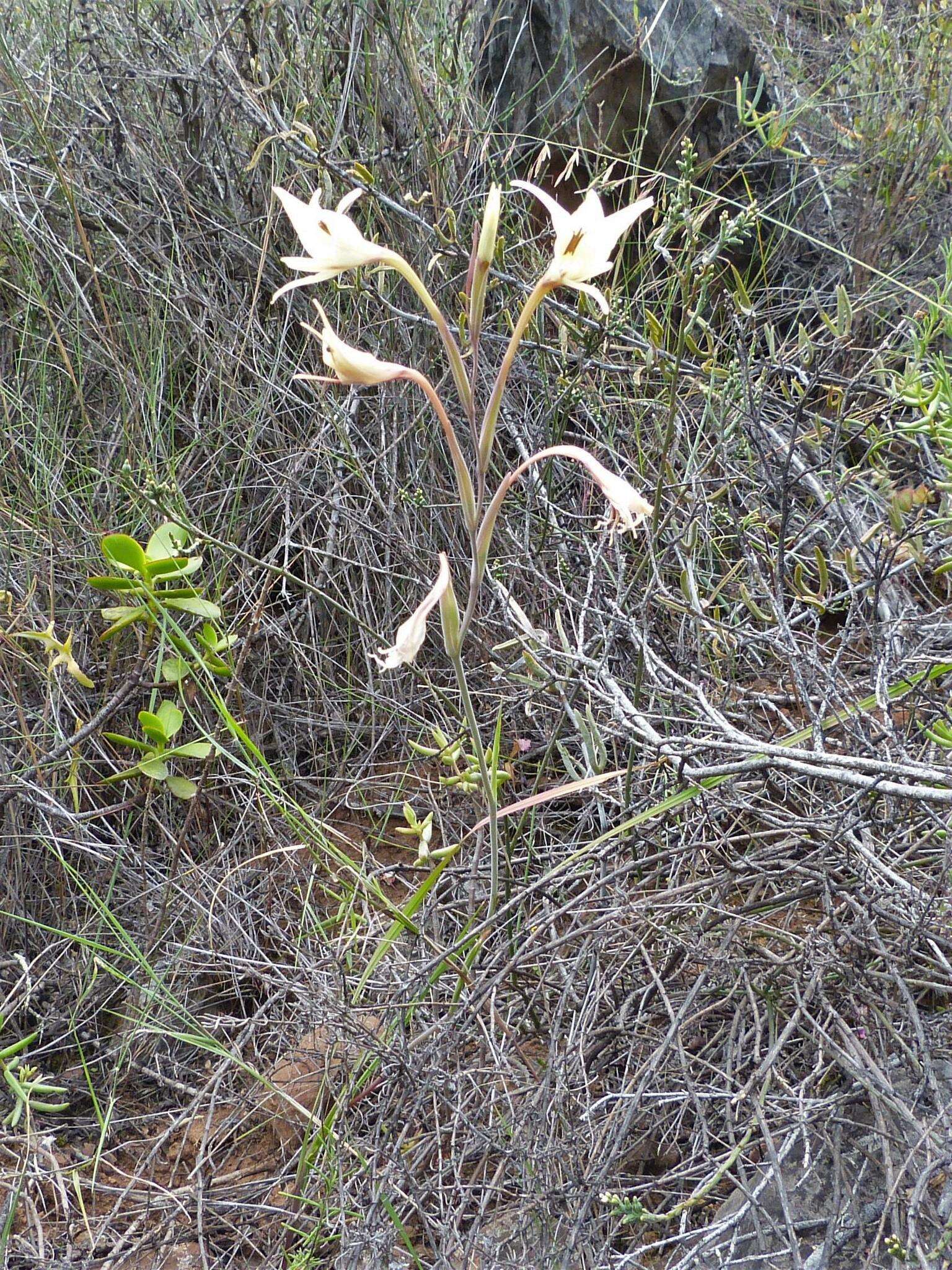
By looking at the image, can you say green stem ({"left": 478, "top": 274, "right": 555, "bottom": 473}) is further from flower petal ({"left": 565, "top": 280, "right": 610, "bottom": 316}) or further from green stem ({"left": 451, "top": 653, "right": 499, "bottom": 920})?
green stem ({"left": 451, "top": 653, "right": 499, "bottom": 920})

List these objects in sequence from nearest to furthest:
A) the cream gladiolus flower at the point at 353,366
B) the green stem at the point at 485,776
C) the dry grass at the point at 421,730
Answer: the cream gladiolus flower at the point at 353,366, the green stem at the point at 485,776, the dry grass at the point at 421,730

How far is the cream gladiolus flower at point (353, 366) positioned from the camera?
95cm

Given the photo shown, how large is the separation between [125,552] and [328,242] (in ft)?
2.96

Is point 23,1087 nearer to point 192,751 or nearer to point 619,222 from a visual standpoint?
point 192,751

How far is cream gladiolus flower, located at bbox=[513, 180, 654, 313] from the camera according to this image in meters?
0.99

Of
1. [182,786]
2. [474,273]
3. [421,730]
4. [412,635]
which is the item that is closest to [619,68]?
[421,730]

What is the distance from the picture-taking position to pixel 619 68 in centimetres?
283

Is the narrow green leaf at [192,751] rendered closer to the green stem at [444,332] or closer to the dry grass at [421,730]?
the dry grass at [421,730]

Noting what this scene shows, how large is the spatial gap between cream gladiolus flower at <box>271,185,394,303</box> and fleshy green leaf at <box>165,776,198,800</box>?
1.09 meters

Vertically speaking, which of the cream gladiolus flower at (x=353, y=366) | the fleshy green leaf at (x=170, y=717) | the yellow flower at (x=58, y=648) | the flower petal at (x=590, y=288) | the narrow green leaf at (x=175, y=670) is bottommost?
the fleshy green leaf at (x=170, y=717)

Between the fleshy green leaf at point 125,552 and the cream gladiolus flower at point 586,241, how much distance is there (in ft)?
3.28

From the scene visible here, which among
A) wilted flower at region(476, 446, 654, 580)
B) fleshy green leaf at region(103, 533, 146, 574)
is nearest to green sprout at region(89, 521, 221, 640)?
fleshy green leaf at region(103, 533, 146, 574)

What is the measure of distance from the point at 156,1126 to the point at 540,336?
1718 mm

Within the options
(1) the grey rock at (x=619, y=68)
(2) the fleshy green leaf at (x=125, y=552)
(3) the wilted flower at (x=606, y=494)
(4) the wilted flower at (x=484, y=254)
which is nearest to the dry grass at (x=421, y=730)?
(2) the fleshy green leaf at (x=125, y=552)
